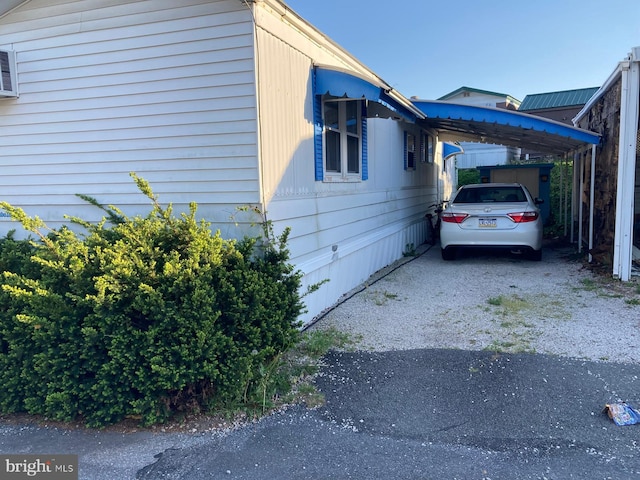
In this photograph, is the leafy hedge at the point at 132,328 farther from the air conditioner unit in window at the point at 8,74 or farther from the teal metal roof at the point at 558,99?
the teal metal roof at the point at 558,99

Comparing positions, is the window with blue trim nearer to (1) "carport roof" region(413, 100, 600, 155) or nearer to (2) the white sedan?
(1) "carport roof" region(413, 100, 600, 155)

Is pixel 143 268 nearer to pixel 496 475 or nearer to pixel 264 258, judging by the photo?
pixel 264 258

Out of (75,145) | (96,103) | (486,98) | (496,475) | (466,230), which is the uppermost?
(486,98)

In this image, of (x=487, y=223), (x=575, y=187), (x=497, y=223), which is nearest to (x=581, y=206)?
(x=575, y=187)

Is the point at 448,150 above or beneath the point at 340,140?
above

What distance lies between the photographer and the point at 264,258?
14.9 feet

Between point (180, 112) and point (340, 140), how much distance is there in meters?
2.64

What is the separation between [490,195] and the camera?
9086 mm

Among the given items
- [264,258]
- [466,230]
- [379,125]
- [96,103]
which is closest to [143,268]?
[264,258]

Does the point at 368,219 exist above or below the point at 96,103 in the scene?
below

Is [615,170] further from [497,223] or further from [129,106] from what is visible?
[129,106]

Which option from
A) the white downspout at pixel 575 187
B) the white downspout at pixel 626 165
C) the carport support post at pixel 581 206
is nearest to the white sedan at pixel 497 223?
the carport support post at pixel 581 206

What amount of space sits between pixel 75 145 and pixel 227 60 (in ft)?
6.85

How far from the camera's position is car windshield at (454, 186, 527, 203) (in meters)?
→ 8.90
